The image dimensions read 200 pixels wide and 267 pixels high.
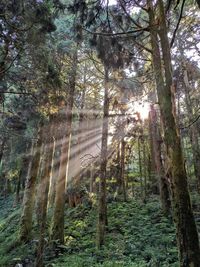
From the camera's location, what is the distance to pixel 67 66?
12.0 metres

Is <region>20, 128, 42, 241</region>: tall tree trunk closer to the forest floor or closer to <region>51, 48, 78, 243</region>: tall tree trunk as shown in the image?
the forest floor

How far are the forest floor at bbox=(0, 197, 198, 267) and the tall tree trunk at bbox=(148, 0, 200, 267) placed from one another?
248 centimetres

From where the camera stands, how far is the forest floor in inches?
289

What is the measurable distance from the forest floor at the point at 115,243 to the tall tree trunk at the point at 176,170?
8.12 ft

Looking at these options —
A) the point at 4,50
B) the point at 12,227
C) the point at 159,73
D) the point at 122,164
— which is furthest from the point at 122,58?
the point at 12,227

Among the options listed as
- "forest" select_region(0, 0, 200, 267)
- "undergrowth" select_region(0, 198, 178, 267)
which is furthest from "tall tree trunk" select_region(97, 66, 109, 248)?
"undergrowth" select_region(0, 198, 178, 267)

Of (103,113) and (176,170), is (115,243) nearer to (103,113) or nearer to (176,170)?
(103,113)

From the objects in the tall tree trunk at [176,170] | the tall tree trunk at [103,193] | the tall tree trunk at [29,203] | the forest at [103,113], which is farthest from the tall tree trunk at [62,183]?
the tall tree trunk at [176,170]

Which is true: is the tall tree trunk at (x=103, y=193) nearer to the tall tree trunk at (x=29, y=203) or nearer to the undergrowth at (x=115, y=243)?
the undergrowth at (x=115, y=243)

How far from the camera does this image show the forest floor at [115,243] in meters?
7.33

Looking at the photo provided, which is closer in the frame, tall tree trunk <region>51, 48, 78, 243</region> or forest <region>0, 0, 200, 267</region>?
forest <region>0, 0, 200, 267</region>

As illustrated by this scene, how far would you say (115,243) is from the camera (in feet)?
29.6

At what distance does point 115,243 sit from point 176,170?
5422mm

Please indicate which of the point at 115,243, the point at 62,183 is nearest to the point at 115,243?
the point at 115,243
